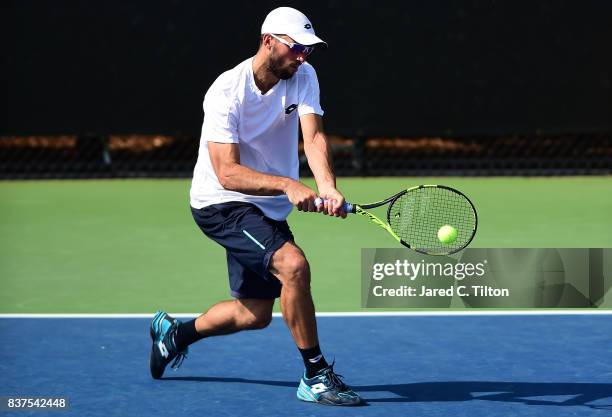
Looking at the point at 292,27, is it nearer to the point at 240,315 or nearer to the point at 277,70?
the point at 277,70

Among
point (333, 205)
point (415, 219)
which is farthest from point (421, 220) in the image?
point (333, 205)

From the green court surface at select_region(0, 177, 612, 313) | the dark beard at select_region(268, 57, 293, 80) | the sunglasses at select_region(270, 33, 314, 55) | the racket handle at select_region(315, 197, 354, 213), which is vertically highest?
the sunglasses at select_region(270, 33, 314, 55)

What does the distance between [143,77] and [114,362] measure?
6.05 m

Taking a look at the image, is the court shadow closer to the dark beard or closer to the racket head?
the racket head

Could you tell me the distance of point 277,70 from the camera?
4.53m

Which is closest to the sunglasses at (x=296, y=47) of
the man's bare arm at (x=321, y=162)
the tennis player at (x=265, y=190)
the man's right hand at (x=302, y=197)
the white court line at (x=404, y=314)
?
the tennis player at (x=265, y=190)

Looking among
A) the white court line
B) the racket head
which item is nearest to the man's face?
the racket head

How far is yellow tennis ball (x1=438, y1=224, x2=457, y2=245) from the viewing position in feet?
16.5

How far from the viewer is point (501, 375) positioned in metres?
4.77

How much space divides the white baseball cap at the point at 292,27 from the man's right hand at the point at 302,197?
0.54m

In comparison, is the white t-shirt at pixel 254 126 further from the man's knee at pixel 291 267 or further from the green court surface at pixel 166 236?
the green court surface at pixel 166 236

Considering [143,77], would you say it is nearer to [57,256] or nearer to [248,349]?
[57,256]

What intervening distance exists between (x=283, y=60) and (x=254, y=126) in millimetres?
279

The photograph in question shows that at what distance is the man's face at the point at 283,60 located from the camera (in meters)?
4.46
